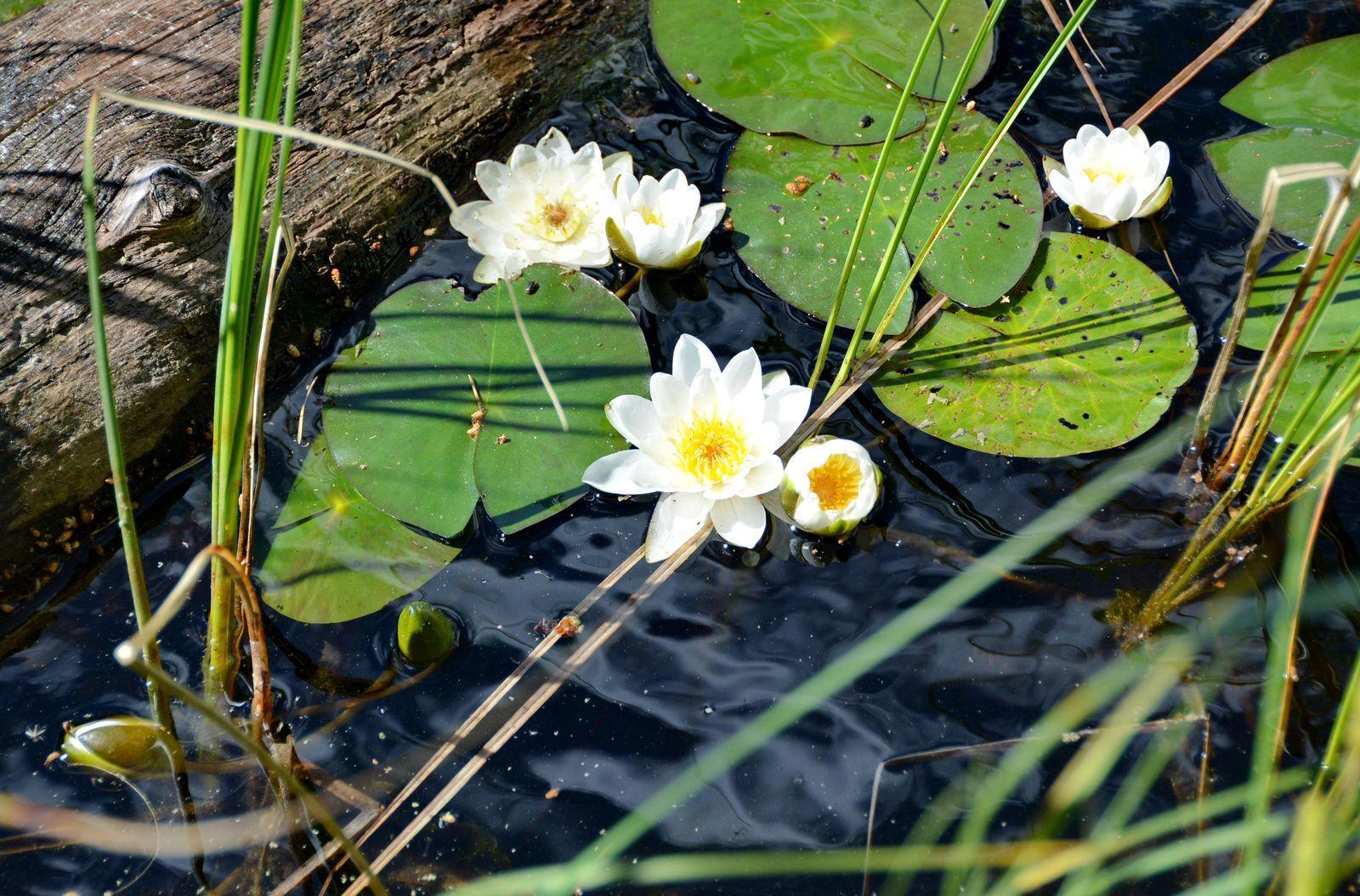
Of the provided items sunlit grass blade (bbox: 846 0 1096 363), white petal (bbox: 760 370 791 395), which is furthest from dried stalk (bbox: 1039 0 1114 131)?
white petal (bbox: 760 370 791 395)

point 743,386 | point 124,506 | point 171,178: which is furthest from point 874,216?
point 124,506

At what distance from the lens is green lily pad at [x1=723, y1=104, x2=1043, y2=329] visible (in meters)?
2.14

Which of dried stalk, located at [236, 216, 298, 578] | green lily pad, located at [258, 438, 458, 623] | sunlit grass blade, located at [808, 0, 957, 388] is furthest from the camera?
green lily pad, located at [258, 438, 458, 623]

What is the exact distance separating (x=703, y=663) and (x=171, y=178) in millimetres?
1473

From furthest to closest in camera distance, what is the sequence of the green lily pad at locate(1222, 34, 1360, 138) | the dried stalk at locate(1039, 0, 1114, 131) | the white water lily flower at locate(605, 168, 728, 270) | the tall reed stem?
A: the dried stalk at locate(1039, 0, 1114, 131) < the green lily pad at locate(1222, 34, 1360, 138) < the white water lily flower at locate(605, 168, 728, 270) < the tall reed stem

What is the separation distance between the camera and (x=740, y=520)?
1829mm

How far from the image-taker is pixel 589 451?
1932 mm

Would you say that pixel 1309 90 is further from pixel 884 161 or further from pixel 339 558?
pixel 339 558

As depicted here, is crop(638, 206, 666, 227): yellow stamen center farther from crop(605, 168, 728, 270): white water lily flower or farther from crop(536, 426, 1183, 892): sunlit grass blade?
crop(536, 426, 1183, 892): sunlit grass blade

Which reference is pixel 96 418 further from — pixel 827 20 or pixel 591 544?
pixel 827 20

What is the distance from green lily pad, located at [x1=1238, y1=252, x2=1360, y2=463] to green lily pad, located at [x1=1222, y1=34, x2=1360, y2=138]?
0.50 metres

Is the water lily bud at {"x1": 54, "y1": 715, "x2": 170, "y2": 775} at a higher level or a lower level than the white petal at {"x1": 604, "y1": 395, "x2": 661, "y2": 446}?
lower

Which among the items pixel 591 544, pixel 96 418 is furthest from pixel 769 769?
pixel 96 418

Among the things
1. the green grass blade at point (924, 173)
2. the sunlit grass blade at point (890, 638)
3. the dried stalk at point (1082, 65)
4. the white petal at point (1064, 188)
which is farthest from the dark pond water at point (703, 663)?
the dried stalk at point (1082, 65)
